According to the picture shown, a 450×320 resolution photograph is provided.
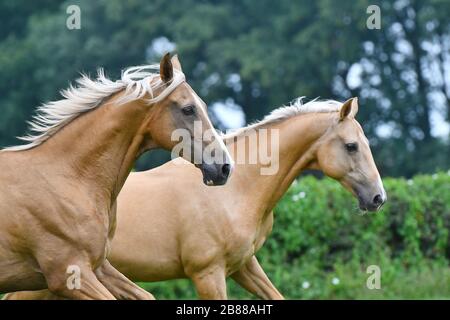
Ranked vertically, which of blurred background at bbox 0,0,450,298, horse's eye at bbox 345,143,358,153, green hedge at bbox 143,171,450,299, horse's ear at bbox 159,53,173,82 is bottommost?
green hedge at bbox 143,171,450,299

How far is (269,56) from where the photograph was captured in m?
26.8

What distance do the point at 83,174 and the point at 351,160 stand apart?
2.53 metres

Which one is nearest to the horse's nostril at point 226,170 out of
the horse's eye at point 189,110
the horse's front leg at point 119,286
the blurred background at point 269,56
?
the horse's eye at point 189,110

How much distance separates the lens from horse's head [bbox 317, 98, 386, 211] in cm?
760

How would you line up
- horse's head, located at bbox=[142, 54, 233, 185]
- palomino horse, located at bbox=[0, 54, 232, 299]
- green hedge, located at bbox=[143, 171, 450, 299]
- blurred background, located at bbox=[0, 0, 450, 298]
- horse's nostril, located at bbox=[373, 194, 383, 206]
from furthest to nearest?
blurred background, located at bbox=[0, 0, 450, 298], green hedge, located at bbox=[143, 171, 450, 299], horse's nostril, located at bbox=[373, 194, 383, 206], horse's head, located at bbox=[142, 54, 233, 185], palomino horse, located at bbox=[0, 54, 232, 299]

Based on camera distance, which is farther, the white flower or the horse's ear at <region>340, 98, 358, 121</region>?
the white flower

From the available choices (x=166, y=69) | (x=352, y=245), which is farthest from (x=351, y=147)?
(x=352, y=245)

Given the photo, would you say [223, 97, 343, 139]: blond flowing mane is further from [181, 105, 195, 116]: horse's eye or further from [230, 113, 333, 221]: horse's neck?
[181, 105, 195, 116]: horse's eye

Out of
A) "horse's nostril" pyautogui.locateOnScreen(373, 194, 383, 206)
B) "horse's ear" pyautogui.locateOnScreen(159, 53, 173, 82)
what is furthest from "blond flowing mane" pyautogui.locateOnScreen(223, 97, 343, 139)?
"horse's ear" pyautogui.locateOnScreen(159, 53, 173, 82)

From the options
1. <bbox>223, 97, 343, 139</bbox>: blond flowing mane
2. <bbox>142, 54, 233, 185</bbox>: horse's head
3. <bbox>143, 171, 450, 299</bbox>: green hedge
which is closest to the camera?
<bbox>142, 54, 233, 185</bbox>: horse's head

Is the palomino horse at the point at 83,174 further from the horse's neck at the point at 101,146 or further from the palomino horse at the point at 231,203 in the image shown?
the palomino horse at the point at 231,203

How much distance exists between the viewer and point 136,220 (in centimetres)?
756

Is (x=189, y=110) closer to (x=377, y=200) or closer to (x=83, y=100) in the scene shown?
(x=83, y=100)

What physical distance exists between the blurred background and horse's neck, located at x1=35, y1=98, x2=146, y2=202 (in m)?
19.2
